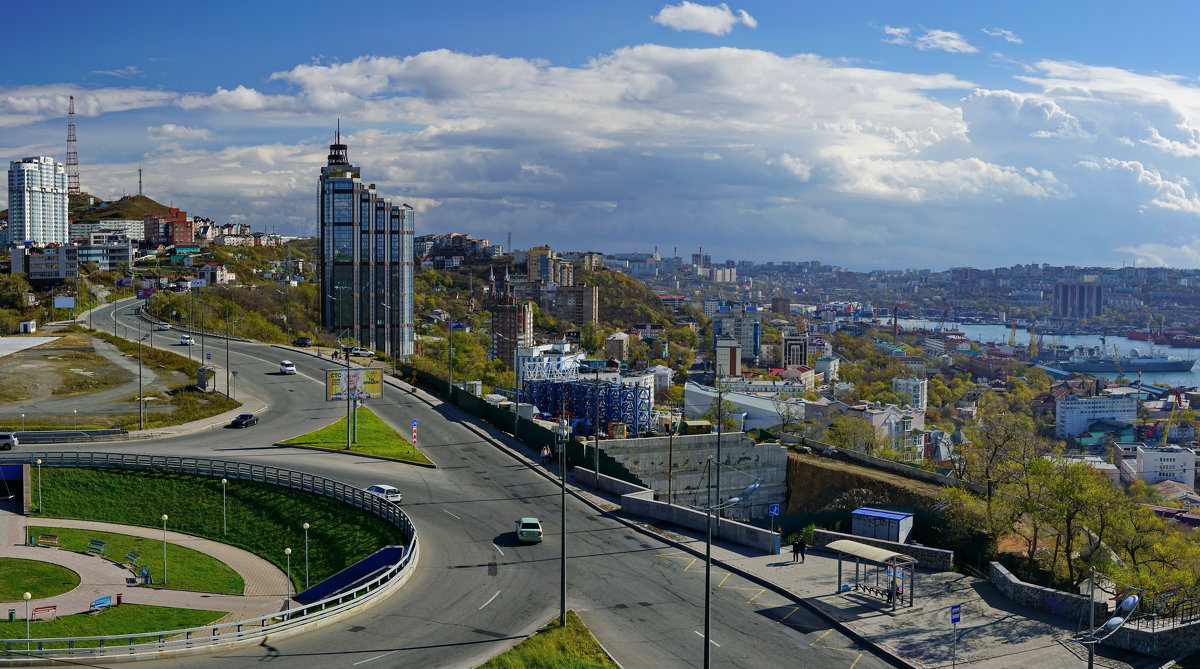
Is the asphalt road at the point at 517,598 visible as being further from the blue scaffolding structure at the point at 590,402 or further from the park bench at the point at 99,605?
the blue scaffolding structure at the point at 590,402

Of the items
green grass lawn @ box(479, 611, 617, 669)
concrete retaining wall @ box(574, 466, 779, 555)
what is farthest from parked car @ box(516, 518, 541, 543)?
green grass lawn @ box(479, 611, 617, 669)

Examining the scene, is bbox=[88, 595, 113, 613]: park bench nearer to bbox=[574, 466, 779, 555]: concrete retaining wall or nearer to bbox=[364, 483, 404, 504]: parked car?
bbox=[364, 483, 404, 504]: parked car

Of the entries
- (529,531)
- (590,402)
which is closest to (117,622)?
(529,531)

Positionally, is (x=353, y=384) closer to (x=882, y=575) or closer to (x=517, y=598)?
(x=517, y=598)

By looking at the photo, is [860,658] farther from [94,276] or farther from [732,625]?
[94,276]

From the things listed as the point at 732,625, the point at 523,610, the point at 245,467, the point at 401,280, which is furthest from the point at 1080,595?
the point at 401,280

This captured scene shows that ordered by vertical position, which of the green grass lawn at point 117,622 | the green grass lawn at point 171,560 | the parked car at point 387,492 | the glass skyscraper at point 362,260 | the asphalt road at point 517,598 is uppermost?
the glass skyscraper at point 362,260

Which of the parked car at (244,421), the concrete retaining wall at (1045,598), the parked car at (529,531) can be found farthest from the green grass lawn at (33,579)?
the concrete retaining wall at (1045,598)
